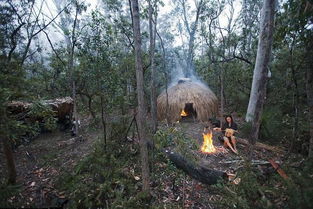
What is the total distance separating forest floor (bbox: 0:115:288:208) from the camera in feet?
13.5

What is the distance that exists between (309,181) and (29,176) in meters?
6.48

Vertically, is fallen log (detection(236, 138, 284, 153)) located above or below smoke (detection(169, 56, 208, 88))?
below

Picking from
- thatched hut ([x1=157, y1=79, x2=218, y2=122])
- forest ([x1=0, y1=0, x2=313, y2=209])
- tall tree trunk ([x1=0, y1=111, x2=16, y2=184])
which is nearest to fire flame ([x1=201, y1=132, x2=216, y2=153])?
forest ([x1=0, y1=0, x2=313, y2=209])

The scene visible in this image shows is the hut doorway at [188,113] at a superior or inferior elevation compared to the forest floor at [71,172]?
superior

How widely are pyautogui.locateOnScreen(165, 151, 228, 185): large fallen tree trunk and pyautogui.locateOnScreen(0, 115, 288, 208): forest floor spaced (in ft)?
0.49

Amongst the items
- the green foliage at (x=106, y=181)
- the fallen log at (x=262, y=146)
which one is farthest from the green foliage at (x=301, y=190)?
the fallen log at (x=262, y=146)

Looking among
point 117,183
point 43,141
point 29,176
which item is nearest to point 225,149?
point 117,183

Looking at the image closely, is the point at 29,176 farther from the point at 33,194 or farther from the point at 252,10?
the point at 252,10

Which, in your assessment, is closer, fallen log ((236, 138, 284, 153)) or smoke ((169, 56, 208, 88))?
fallen log ((236, 138, 284, 153))

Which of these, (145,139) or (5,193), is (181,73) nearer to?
(145,139)

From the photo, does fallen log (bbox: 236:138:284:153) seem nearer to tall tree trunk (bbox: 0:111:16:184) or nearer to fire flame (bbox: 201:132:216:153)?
fire flame (bbox: 201:132:216:153)

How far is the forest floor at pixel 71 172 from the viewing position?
13.5 ft

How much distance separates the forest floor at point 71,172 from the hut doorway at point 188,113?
3.58m

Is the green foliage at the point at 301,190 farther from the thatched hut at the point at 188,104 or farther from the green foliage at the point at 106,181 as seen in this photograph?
the thatched hut at the point at 188,104
